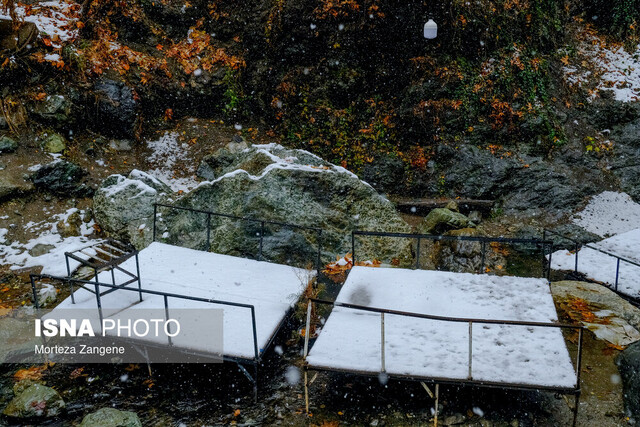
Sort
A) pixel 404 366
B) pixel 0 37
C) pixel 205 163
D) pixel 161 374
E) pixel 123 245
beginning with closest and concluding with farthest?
pixel 404 366
pixel 161 374
pixel 123 245
pixel 0 37
pixel 205 163

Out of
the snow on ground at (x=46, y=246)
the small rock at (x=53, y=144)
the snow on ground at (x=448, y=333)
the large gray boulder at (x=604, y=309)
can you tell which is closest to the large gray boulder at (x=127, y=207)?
the snow on ground at (x=46, y=246)

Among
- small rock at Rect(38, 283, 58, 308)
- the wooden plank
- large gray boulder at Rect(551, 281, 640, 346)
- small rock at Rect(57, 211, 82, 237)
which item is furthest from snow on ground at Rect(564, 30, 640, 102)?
small rock at Rect(38, 283, 58, 308)

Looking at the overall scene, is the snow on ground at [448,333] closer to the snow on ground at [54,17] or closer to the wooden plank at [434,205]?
the wooden plank at [434,205]

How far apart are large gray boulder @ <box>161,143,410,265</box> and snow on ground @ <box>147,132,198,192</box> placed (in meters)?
2.58

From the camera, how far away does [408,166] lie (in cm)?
1408

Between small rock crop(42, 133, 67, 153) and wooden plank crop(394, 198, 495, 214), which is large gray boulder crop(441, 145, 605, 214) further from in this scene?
small rock crop(42, 133, 67, 153)

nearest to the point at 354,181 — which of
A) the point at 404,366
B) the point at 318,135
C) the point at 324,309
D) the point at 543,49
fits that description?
the point at 324,309

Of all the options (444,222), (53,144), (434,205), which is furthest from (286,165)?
(53,144)

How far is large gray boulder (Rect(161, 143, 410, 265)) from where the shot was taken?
9.60 metres

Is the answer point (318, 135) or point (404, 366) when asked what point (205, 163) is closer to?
point (318, 135)

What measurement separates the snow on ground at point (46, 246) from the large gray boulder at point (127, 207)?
68 centimetres

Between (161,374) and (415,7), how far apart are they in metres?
13.4

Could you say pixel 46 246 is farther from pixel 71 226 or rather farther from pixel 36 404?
pixel 36 404

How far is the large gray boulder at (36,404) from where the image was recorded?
18.0 ft
